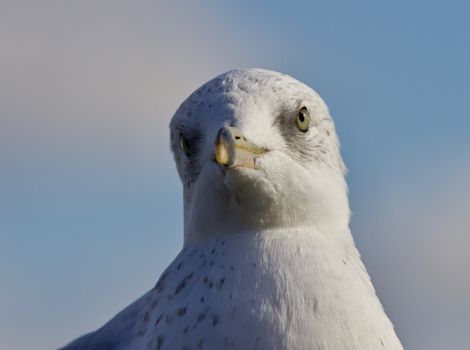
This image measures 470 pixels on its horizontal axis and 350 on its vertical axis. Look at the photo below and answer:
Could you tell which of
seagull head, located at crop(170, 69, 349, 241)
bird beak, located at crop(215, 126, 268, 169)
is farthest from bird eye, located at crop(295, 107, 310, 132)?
bird beak, located at crop(215, 126, 268, 169)

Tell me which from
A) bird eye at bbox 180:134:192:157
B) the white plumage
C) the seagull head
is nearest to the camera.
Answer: the white plumage

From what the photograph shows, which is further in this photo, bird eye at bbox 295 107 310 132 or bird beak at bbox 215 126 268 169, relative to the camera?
bird eye at bbox 295 107 310 132

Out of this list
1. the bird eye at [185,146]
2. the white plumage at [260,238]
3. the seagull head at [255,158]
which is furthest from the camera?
the bird eye at [185,146]

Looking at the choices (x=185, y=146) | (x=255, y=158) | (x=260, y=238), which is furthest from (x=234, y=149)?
(x=185, y=146)

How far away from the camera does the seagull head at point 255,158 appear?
434 cm

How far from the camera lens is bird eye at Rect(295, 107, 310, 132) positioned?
4762 mm

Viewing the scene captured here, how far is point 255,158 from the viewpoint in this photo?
4324mm

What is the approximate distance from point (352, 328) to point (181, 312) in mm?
716

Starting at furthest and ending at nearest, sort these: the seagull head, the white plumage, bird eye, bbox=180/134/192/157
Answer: bird eye, bbox=180/134/192/157 → the seagull head → the white plumage

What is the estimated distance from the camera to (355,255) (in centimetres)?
460

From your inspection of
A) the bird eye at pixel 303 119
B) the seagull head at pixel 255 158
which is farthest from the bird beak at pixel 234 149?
the bird eye at pixel 303 119

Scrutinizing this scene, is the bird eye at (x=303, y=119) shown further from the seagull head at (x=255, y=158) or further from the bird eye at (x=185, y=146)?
the bird eye at (x=185, y=146)

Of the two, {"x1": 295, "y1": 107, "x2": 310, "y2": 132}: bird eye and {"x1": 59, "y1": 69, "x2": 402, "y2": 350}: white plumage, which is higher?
{"x1": 295, "y1": 107, "x2": 310, "y2": 132}: bird eye

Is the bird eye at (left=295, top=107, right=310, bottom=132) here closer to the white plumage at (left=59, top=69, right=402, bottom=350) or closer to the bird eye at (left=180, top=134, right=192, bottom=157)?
the white plumage at (left=59, top=69, right=402, bottom=350)
